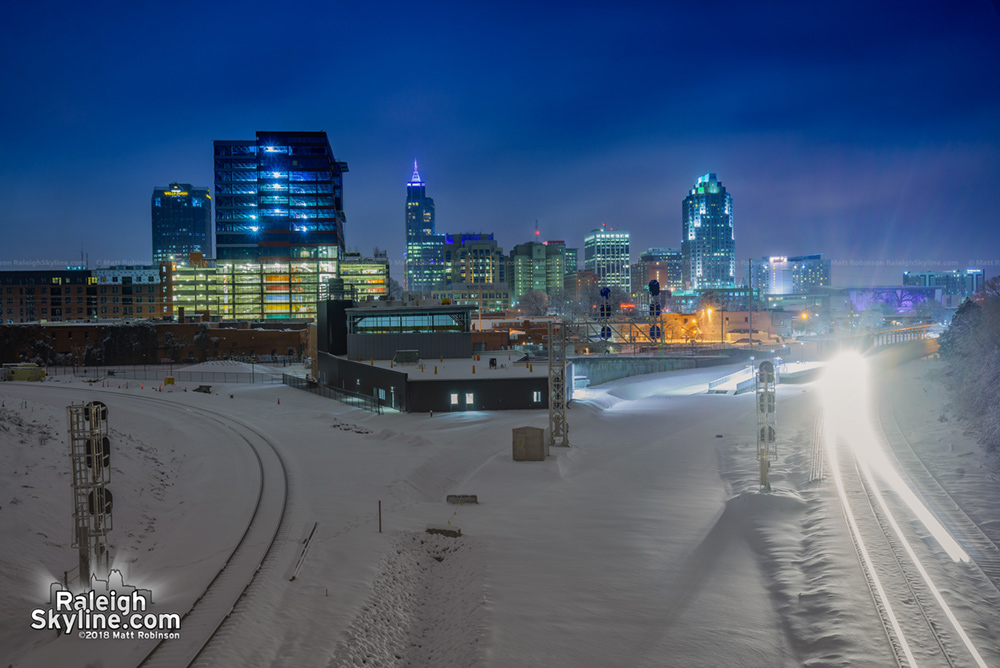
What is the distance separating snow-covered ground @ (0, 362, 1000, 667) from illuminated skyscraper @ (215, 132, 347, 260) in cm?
12263

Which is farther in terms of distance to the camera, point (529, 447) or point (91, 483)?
point (529, 447)

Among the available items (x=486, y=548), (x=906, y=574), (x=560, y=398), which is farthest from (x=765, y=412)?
(x=486, y=548)

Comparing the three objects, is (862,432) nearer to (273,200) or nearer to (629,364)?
(629,364)

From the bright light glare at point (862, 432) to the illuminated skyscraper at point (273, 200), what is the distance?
119478mm

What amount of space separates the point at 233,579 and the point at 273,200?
484 ft

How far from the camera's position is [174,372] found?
219 ft

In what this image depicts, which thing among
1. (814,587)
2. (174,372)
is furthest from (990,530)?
(174,372)

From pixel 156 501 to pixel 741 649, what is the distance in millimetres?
19263

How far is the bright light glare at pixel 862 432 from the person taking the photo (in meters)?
16.8

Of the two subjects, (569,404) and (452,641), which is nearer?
(452,641)

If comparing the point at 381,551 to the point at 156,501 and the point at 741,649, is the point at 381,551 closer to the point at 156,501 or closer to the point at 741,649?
the point at 741,649

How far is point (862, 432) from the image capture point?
99.5 feet

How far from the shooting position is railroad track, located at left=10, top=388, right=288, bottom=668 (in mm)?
10789

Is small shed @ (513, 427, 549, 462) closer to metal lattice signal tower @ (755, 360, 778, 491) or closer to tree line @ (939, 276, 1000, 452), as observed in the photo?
metal lattice signal tower @ (755, 360, 778, 491)
